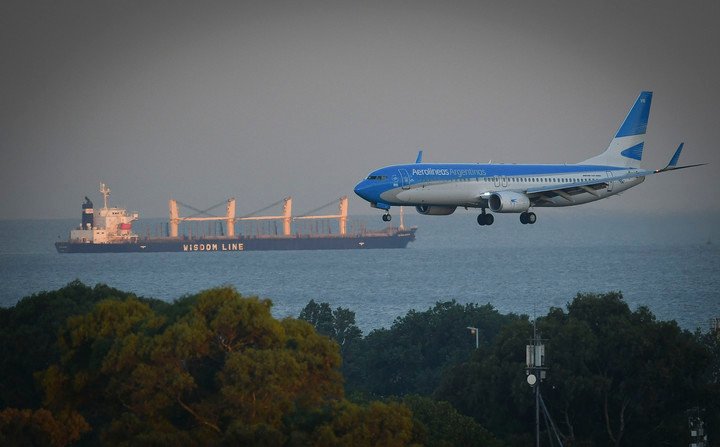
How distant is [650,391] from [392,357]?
1657 inches

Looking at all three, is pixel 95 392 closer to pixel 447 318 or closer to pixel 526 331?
pixel 526 331

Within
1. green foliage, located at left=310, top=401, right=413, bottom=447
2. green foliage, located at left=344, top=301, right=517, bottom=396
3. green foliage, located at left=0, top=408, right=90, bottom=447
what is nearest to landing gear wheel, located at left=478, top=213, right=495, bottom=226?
green foliage, located at left=344, top=301, right=517, bottom=396

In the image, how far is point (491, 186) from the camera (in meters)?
96.1

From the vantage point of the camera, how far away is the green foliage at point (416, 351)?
4611 inches

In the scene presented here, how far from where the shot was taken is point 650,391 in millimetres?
81250

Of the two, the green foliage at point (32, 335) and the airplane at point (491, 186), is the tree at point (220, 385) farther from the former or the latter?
the airplane at point (491, 186)

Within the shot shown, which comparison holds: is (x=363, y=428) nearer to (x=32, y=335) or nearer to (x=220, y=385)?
(x=220, y=385)

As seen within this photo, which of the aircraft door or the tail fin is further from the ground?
the tail fin

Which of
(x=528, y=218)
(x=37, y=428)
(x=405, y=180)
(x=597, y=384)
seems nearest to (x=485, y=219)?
(x=528, y=218)

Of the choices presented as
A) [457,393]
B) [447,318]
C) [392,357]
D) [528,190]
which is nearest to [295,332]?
[457,393]

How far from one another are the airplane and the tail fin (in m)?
2.42

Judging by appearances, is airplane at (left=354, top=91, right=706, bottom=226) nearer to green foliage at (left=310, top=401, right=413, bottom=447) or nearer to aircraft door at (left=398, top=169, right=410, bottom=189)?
aircraft door at (left=398, top=169, right=410, bottom=189)

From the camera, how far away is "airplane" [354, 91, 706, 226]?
92.1 metres

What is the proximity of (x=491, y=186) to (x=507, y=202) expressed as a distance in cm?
221
